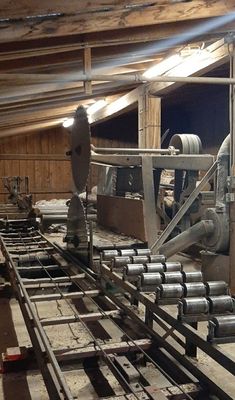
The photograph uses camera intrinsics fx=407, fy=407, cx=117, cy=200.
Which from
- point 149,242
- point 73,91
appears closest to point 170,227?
point 149,242

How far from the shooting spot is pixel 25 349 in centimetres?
249

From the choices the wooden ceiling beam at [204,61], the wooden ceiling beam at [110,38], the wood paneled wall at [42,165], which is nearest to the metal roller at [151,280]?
the wooden ceiling beam at [110,38]

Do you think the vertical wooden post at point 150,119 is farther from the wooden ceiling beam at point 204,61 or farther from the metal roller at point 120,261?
the metal roller at point 120,261

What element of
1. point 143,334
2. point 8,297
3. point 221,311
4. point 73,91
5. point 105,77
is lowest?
point 8,297

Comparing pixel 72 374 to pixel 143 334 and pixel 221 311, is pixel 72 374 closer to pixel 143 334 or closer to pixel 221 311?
pixel 143 334

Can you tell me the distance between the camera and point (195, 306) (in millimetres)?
1896

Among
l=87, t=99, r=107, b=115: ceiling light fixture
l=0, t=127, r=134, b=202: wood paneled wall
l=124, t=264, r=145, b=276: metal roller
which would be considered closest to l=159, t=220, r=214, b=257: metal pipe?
l=124, t=264, r=145, b=276: metal roller

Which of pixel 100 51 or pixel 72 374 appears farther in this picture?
pixel 100 51

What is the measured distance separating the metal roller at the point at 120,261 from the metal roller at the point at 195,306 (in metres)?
0.93

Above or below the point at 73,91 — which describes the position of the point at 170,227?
below

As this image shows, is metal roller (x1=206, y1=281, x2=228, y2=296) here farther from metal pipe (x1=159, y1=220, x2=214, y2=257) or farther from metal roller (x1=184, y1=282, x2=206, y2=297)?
metal pipe (x1=159, y1=220, x2=214, y2=257)

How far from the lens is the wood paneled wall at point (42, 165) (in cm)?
1176

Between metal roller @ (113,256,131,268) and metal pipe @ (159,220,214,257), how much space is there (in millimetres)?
1789

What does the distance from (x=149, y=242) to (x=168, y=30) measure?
225 cm
